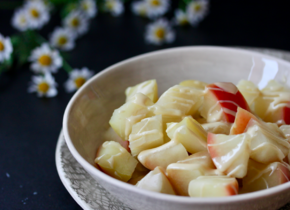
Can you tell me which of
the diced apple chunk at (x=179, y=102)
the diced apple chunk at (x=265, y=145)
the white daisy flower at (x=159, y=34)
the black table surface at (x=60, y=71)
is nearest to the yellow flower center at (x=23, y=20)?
the black table surface at (x=60, y=71)

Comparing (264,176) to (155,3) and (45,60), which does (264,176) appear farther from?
(155,3)

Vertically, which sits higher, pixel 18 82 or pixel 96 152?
pixel 96 152

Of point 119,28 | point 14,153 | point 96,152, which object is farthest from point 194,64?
point 119,28

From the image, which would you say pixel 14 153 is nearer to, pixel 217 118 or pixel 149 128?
pixel 149 128

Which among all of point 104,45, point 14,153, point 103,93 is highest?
point 103,93

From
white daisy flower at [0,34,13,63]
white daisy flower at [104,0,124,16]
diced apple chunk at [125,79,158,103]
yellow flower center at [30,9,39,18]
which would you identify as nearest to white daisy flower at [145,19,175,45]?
white daisy flower at [104,0,124,16]

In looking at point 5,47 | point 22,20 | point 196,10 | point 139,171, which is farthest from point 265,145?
point 22,20

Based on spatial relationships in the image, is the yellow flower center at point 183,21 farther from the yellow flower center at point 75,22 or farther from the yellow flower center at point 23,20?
the yellow flower center at point 23,20
